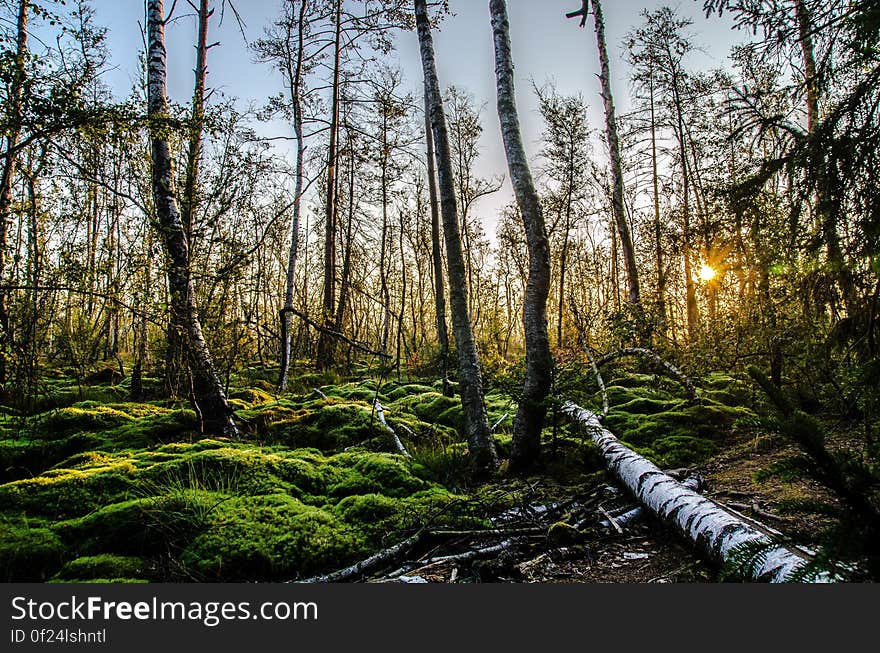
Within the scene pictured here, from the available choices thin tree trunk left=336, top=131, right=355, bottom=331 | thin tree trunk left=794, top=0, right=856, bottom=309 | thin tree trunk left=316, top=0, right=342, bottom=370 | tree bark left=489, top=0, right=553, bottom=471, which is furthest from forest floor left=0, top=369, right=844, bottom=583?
thin tree trunk left=336, top=131, right=355, bottom=331

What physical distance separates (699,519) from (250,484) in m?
3.53

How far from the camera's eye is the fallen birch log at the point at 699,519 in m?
2.16

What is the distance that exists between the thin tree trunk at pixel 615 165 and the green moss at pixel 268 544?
9634 mm

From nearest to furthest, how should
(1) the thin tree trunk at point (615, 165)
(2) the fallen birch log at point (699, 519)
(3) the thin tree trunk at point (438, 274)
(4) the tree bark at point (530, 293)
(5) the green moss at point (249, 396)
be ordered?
(2) the fallen birch log at point (699, 519) → (4) the tree bark at point (530, 293) → (5) the green moss at point (249, 396) → (3) the thin tree trunk at point (438, 274) → (1) the thin tree trunk at point (615, 165)

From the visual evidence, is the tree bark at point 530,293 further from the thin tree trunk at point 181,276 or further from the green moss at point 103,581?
the thin tree trunk at point 181,276

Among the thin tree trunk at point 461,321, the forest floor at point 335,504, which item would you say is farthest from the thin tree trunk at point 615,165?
the thin tree trunk at point 461,321

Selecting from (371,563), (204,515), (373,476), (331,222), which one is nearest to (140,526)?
(204,515)

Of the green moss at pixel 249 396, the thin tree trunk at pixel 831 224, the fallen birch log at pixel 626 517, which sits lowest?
the fallen birch log at pixel 626 517

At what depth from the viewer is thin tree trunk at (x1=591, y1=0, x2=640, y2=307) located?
36.7 ft

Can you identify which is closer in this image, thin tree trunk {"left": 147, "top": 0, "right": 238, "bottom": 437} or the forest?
the forest

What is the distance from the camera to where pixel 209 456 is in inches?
160

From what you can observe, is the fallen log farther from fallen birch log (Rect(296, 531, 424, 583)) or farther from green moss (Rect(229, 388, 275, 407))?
green moss (Rect(229, 388, 275, 407))

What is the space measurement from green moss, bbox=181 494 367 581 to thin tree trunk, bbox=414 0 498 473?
7.84 feet

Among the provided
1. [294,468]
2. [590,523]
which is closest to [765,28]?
[590,523]
